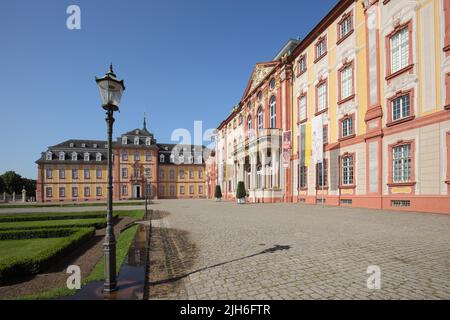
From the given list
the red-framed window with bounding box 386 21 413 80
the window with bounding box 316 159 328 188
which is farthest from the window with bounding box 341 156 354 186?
the red-framed window with bounding box 386 21 413 80

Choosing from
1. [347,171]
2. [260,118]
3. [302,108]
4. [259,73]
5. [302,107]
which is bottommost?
[347,171]

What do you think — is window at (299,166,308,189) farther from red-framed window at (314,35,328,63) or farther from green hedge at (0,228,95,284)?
green hedge at (0,228,95,284)

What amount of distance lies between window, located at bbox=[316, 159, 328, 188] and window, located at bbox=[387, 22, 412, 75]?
8.89m

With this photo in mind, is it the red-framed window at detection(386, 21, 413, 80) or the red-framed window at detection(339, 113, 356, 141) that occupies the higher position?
the red-framed window at detection(386, 21, 413, 80)

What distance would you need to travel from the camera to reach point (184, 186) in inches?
2576

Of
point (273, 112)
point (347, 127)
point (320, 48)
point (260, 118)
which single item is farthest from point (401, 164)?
point (260, 118)

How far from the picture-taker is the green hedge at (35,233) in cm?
1039

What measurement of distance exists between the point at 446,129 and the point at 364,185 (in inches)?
245

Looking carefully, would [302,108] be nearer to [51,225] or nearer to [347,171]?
[347,171]

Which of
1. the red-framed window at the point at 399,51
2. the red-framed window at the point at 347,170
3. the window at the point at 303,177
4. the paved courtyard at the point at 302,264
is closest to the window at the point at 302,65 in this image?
the window at the point at 303,177

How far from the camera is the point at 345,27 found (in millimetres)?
20844

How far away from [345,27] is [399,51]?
6.32m

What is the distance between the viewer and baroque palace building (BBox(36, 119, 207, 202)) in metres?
56.9
